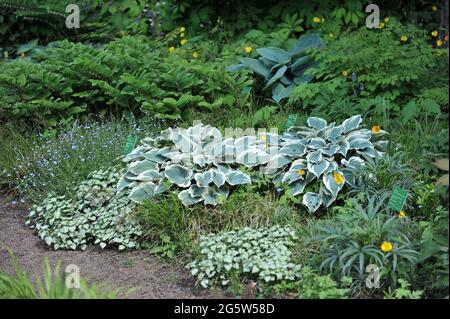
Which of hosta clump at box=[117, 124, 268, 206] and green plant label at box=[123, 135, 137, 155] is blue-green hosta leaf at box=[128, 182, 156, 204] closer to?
hosta clump at box=[117, 124, 268, 206]

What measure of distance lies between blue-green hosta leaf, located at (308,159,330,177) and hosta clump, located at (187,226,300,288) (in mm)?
557

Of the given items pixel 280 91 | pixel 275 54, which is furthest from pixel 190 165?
pixel 275 54

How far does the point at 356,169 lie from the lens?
4.92 m

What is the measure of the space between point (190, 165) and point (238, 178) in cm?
39

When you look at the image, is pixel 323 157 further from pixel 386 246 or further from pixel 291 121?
pixel 386 246

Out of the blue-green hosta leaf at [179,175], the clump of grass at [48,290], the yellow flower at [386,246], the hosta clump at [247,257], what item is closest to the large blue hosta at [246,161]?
the blue-green hosta leaf at [179,175]

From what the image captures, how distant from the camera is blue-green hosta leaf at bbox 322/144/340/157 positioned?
5.07 m

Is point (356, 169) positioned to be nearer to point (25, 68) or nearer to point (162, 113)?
point (162, 113)

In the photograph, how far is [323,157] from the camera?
508cm

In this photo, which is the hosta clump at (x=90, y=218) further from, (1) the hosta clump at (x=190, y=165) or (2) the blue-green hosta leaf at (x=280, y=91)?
(2) the blue-green hosta leaf at (x=280, y=91)

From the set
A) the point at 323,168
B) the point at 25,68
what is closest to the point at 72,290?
the point at 323,168

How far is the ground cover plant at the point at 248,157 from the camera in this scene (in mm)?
4234

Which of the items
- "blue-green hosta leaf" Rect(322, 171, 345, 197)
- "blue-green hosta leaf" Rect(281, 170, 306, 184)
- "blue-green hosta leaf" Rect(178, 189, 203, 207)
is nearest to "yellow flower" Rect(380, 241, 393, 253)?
"blue-green hosta leaf" Rect(322, 171, 345, 197)

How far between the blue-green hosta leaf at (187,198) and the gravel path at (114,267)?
18.5 inches
